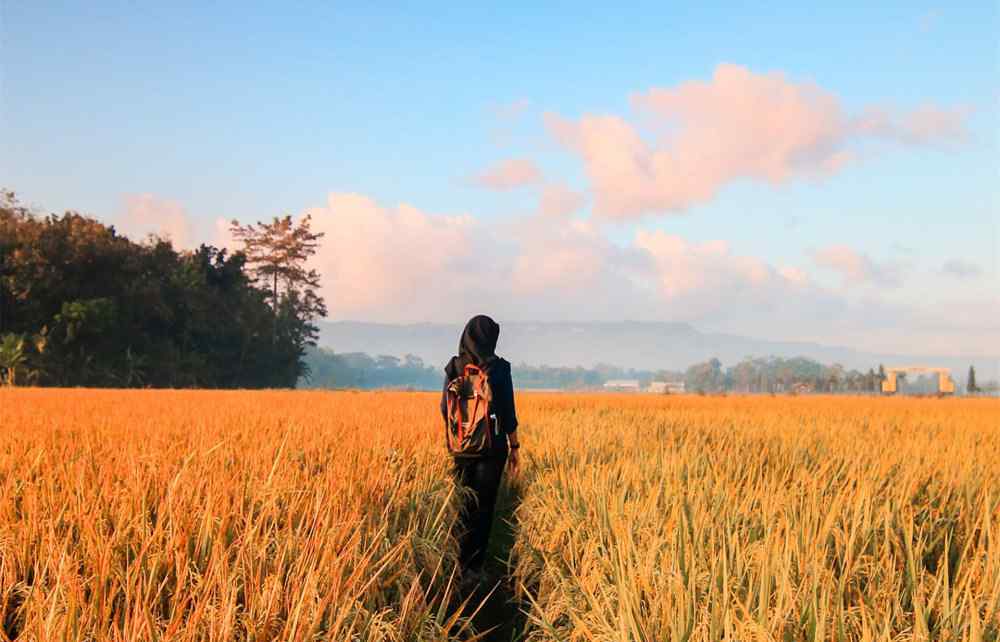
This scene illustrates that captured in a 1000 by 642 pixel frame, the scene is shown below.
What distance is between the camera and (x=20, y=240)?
113 ft

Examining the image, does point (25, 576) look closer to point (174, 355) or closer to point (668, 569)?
point (668, 569)

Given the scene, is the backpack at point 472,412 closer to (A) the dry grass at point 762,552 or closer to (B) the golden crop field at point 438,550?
(B) the golden crop field at point 438,550

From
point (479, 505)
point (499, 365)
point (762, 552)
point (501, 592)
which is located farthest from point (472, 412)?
point (762, 552)

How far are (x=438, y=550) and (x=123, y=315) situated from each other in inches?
1491

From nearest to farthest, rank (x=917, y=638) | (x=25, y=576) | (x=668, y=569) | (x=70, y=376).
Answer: (x=917, y=638) < (x=668, y=569) < (x=25, y=576) < (x=70, y=376)

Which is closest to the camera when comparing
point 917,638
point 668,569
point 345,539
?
point 917,638

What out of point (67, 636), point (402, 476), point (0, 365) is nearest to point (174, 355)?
point (0, 365)

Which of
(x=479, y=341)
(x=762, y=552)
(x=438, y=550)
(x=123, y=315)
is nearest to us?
(x=762, y=552)

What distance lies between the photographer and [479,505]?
561 centimetres

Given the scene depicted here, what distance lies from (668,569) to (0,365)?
37.8 metres

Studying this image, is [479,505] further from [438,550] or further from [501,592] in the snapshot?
[438,550]

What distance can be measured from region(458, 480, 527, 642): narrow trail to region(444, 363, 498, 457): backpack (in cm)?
83

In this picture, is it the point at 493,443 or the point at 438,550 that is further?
the point at 493,443

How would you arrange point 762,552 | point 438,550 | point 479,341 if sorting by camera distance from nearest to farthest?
1. point 762,552
2. point 438,550
3. point 479,341
